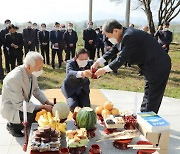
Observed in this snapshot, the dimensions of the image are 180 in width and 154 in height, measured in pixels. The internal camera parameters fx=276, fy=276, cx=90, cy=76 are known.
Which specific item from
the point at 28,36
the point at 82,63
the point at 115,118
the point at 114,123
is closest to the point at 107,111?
the point at 115,118

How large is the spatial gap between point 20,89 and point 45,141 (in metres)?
1.21

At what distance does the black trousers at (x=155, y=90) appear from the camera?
3967 millimetres

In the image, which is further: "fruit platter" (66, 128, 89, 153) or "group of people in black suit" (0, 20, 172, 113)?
"group of people in black suit" (0, 20, 172, 113)

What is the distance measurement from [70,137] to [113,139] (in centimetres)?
47

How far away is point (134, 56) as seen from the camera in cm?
391

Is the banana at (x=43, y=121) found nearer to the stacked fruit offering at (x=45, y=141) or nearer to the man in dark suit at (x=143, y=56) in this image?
the stacked fruit offering at (x=45, y=141)

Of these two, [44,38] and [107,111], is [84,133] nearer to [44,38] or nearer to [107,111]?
[107,111]

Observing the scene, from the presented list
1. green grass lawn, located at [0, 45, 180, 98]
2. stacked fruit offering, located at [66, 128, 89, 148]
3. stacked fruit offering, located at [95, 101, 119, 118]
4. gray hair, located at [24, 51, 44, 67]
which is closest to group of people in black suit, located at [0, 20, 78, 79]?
green grass lawn, located at [0, 45, 180, 98]

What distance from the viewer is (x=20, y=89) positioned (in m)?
3.67

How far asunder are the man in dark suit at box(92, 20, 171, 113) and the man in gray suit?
89 cm

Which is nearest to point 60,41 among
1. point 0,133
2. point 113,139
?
point 0,133

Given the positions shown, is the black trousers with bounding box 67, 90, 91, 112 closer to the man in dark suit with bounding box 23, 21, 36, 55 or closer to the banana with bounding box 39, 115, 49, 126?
the banana with bounding box 39, 115, 49, 126

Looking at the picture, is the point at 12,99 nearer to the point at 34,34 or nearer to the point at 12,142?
the point at 12,142

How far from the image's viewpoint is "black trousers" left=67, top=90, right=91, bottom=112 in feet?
15.9
